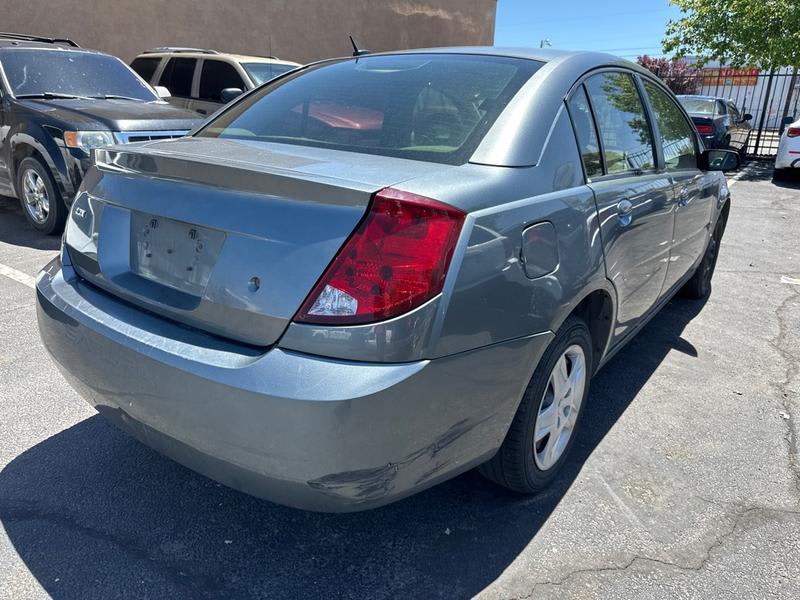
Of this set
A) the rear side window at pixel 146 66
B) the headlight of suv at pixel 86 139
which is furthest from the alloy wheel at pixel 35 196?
the rear side window at pixel 146 66

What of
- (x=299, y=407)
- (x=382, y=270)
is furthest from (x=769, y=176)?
(x=299, y=407)

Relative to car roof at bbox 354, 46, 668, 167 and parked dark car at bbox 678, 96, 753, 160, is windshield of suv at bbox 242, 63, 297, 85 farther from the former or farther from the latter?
parked dark car at bbox 678, 96, 753, 160

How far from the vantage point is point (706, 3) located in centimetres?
1407

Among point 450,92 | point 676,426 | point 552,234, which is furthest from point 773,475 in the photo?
point 450,92

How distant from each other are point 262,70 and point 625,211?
758 centimetres

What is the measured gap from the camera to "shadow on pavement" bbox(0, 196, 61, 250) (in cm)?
594

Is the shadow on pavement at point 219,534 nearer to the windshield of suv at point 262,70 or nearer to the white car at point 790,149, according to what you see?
the windshield of suv at point 262,70

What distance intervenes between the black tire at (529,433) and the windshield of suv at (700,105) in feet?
41.4

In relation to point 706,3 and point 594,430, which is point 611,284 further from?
point 706,3

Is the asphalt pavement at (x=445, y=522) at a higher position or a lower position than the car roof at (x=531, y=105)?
lower

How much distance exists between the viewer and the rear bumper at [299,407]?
5.45 feet

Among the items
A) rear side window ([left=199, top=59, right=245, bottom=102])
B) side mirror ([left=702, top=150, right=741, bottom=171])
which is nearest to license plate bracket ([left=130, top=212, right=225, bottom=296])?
side mirror ([left=702, top=150, right=741, bottom=171])

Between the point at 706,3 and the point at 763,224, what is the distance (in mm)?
8249

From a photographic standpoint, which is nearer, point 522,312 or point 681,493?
point 522,312
